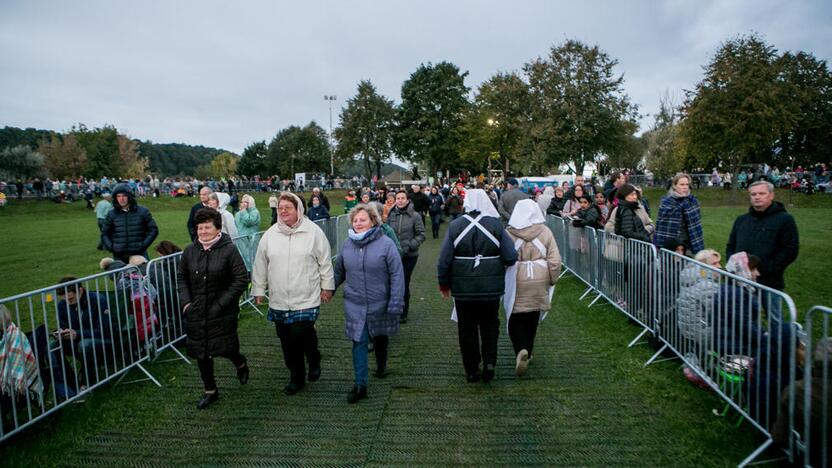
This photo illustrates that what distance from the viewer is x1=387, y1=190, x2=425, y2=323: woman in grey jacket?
7.27 m

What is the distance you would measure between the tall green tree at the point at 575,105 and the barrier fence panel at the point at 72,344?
33485mm

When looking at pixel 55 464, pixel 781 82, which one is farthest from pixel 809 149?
pixel 55 464

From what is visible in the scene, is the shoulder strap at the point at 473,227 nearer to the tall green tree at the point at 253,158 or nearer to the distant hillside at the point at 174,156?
the tall green tree at the point at 253,158

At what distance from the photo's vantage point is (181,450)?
385cm

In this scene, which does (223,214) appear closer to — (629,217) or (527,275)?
(527,275)

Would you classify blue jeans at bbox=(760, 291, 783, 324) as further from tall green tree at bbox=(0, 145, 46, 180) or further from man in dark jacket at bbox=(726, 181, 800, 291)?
tall green tree at bbox=(0, 145, 46, 180)

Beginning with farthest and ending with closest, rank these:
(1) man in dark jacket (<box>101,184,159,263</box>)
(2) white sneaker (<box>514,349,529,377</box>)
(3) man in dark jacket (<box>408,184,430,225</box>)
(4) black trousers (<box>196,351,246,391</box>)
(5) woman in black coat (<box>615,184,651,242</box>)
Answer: (3) man in dark jacket (<box>408,184,430,225</box>)
(1) man in dark jacket (<box>101,184,159,263</box>)
(5) woman in black coat (<box>615,184,651,242</box>)
(2) white sneaker (<box>514,349,529,377</box>)
(4) black trousers (<box>196,351,246,391</box>)

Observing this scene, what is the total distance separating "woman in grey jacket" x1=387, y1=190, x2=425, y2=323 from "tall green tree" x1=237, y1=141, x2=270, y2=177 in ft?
323

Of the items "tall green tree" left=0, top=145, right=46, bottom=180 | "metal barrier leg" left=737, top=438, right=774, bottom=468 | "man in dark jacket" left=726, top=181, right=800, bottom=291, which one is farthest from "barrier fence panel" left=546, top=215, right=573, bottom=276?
"tall green tree" left=0, top=145, right=46, bottom=180

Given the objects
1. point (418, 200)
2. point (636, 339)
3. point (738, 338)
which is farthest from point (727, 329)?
point (418, 200)

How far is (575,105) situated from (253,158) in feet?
263

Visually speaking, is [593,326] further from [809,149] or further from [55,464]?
[809,149]

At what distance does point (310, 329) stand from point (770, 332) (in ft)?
12.0

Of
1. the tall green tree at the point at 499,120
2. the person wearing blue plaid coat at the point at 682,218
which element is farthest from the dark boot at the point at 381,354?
the tall green tree at the point at 499,120
